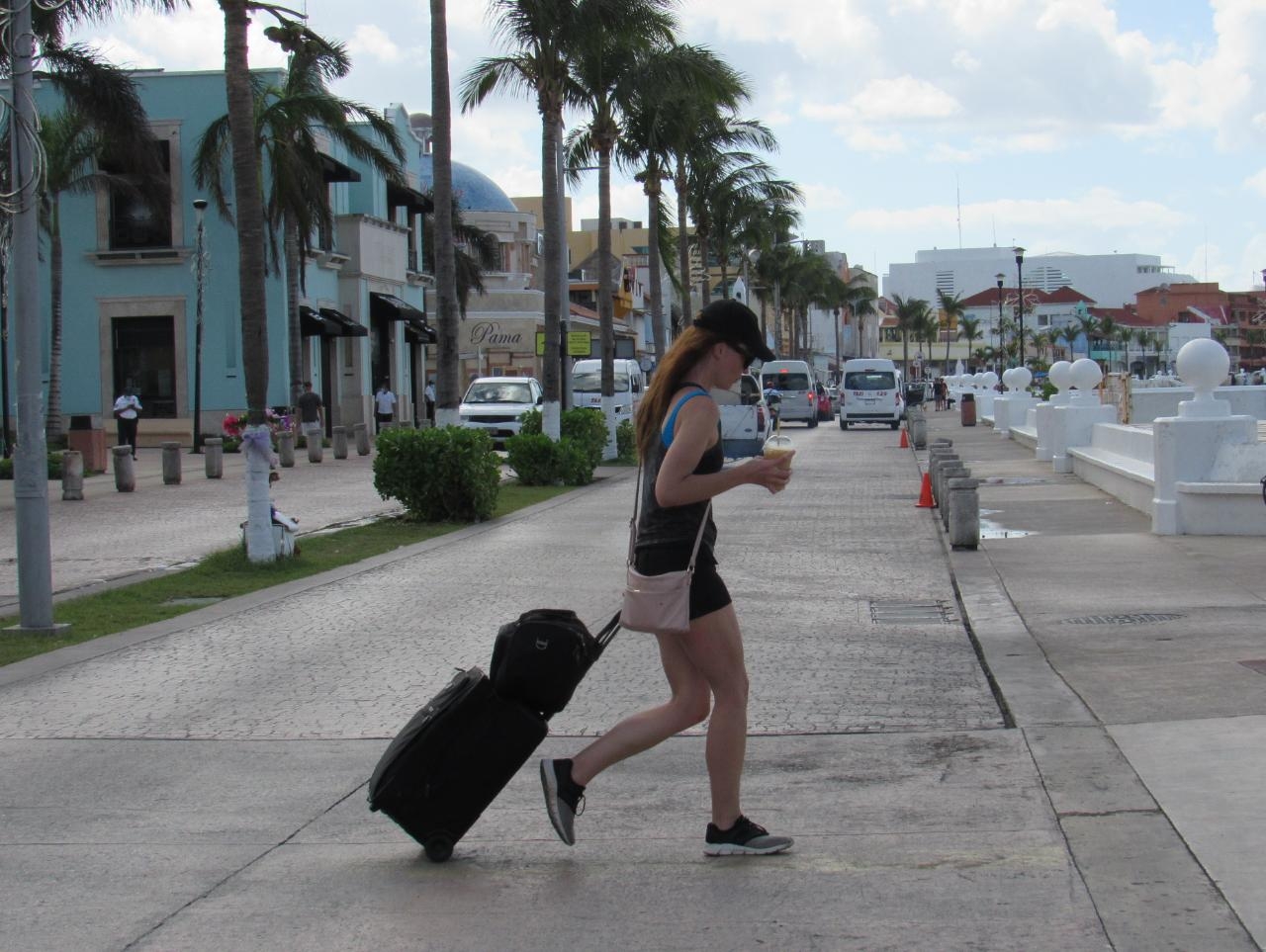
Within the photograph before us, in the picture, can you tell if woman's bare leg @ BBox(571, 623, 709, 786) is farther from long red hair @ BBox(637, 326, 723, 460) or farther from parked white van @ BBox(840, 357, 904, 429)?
parked white van @ BBox(840, 357, 904, 429)

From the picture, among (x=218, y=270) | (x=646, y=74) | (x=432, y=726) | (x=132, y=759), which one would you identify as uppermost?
(x=646, y=74)

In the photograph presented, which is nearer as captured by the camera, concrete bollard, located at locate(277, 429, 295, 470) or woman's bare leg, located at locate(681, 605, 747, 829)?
woman's bare leg, located at locate(681, 605, 747, 829)

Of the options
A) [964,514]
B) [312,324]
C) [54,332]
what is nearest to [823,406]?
[312,324]

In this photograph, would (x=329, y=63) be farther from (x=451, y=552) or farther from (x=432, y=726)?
(x=432, y=726)

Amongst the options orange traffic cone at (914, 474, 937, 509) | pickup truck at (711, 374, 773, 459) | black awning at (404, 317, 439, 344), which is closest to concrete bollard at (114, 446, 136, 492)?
orange traffic cone at (914, 474, 937, 509)

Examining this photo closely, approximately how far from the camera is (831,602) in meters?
11.2

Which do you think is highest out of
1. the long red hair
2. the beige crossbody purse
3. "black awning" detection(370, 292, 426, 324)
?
"black awning" detection(370, 292, 426, 324)

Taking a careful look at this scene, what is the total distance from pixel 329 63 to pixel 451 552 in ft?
83.5

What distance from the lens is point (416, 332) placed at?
51.2 m

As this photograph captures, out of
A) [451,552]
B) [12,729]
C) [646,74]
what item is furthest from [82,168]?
[12,729]

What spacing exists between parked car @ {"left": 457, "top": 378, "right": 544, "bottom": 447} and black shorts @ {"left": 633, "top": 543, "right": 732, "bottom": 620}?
28475mm

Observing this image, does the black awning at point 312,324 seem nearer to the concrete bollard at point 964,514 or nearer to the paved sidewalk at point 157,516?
the paved sidewalk at point 157,516

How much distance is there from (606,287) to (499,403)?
4750 millimetres

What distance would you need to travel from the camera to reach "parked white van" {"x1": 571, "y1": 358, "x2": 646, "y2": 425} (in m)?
39.2
